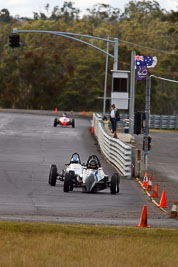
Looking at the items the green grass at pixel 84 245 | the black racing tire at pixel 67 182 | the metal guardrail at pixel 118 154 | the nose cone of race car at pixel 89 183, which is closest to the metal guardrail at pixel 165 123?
the metal guardrail at pixel 118 154

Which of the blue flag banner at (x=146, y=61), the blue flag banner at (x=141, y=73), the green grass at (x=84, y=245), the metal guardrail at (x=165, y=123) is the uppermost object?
the blue flag banner at (x=146, y=61)

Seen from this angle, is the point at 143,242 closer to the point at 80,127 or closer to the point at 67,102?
the point at 80,127

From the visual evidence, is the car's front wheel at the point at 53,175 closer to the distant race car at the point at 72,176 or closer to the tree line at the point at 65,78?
the distant race car at the point at 72,176

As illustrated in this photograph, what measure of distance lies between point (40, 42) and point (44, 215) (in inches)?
4184

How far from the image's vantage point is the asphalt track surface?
1588 cm

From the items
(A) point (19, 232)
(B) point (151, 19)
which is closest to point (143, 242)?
(A) point (19, 232)

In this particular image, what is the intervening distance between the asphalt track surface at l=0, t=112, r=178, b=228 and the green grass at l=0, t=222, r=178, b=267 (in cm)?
128

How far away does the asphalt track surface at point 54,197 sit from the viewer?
15875 millimetres

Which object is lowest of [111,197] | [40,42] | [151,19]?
[111,197]

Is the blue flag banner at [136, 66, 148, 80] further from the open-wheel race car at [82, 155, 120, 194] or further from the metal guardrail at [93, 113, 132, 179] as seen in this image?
the open-wheel race car at [82, 155, 120, 194]

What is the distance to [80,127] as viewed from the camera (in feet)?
177

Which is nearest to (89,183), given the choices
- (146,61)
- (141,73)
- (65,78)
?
(141,73)

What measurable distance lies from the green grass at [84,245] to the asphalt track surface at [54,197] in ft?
4.21

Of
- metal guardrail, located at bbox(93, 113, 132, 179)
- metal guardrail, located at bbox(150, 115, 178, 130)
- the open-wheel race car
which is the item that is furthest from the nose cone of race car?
metal guardrail, located at bbox(150, 115, 178, 130)
